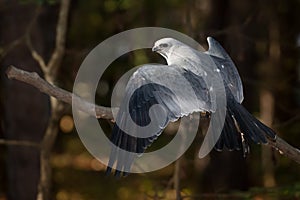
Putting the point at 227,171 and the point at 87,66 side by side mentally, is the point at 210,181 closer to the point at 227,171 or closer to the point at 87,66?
the point at 227,171

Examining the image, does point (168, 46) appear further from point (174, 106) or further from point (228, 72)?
point (174, 106)

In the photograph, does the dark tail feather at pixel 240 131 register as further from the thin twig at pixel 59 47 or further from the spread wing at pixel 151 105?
the thin twig at pixel 59 47

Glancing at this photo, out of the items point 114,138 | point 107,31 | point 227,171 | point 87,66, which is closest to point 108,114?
point 114,138

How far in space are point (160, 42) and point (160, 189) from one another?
1.77 meters

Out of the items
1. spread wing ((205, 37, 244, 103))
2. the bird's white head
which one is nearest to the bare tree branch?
the bird's white head

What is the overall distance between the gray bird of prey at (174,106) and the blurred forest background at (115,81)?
1345 mm

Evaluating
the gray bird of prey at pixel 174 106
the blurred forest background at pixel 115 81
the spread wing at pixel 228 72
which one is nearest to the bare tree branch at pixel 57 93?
the gray bird of prey at pixel 174 106

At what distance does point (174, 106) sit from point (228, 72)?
549 millimetres

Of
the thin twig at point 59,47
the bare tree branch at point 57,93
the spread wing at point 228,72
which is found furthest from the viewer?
the thin twig at point 59,47

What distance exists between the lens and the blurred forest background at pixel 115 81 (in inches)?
201

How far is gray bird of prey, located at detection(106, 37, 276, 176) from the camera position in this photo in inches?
119

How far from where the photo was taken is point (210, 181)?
7.17 metres

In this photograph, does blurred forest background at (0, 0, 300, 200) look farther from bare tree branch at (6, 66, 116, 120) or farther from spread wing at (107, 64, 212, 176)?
spread wing at (107, 64, 212, 176)

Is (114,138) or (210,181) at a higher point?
(114,138)
